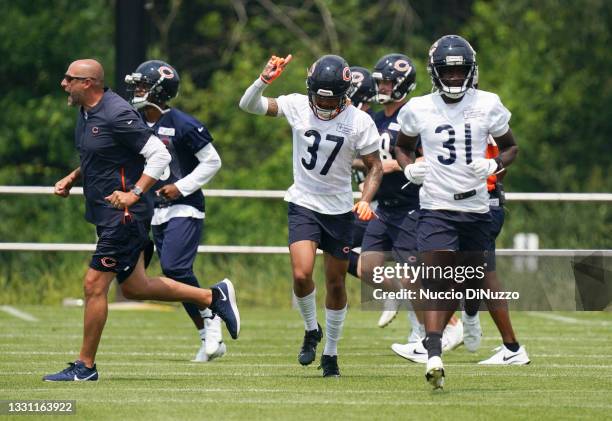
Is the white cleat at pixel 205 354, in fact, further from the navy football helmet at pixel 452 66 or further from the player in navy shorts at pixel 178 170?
the navy football helmet at pixel 452 66

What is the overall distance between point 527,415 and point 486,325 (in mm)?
6976

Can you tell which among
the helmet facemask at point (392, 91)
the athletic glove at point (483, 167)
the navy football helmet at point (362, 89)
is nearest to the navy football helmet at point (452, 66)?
the athletic glove at point (483, 167)

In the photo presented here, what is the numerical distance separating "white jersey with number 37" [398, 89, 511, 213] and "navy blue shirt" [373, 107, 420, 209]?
8.82 ft

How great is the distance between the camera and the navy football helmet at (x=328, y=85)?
1038cm

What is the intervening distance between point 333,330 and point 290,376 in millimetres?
419

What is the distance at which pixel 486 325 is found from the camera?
15.5 meters

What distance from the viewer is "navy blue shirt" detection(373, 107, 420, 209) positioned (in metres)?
12.9

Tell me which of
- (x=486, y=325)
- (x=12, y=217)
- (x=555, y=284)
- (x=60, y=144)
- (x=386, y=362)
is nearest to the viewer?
(x=386, y=362)

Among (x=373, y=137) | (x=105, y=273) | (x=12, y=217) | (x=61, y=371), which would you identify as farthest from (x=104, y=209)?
(x=12, y=217)

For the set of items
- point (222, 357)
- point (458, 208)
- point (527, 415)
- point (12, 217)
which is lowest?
point (12, 217)

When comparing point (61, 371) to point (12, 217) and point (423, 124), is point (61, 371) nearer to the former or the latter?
point (423, 124)

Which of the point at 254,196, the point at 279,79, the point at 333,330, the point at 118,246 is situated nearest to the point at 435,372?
the point at 333,330

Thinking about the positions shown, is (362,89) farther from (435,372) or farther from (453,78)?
(435,372)

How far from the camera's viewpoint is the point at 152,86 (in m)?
12.0
